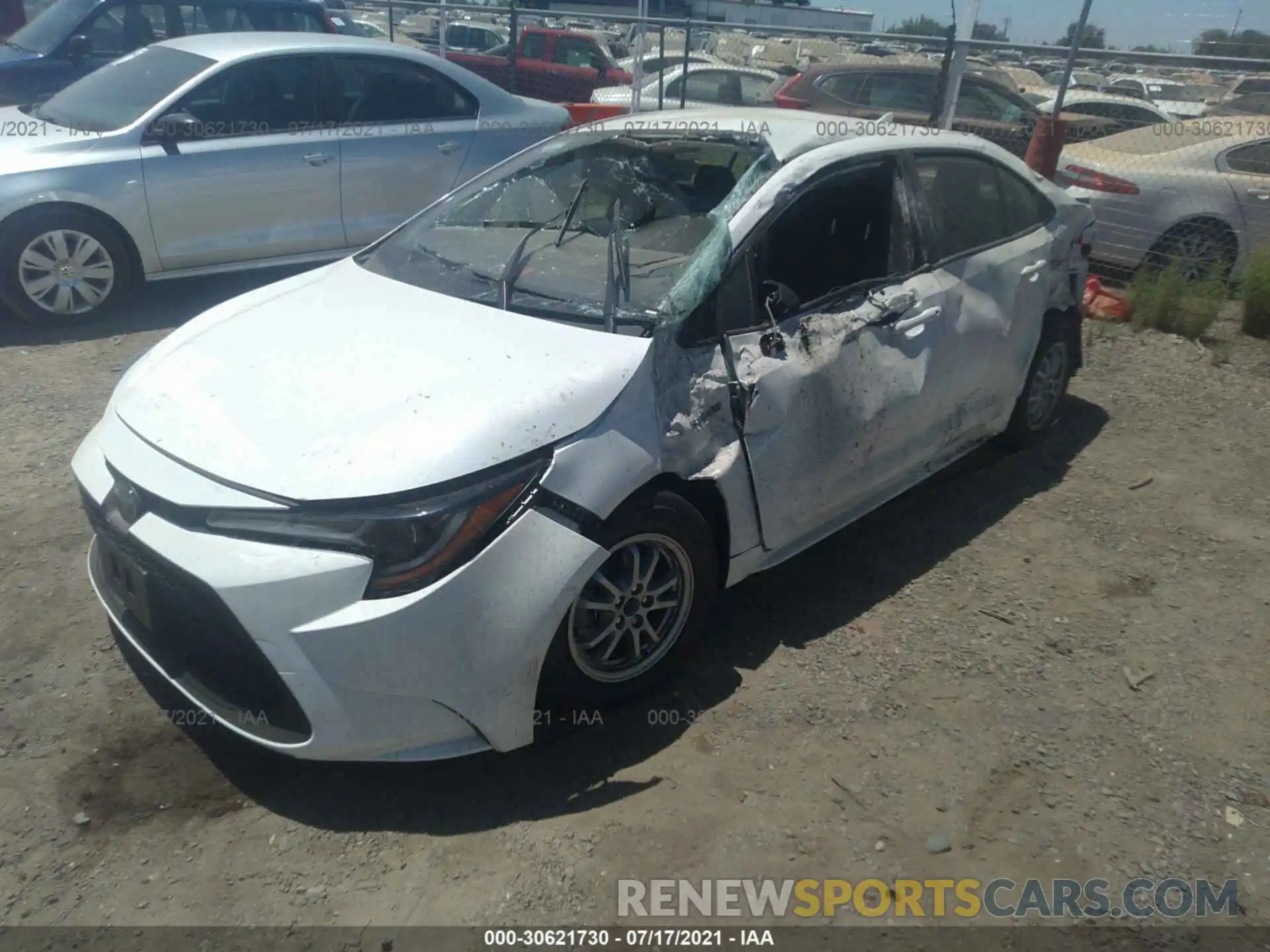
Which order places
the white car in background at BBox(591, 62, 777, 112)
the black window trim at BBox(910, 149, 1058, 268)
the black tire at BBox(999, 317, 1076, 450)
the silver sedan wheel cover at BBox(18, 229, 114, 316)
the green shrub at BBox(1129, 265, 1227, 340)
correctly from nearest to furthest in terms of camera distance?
the black window trim at BBox(910, 149, 1058, 268)
the black tire at BBox(999, 317, 1076, 450)
the silver sedan wheel cover at BBox(18, 229, 114, 316)
the green shrub at BBox(1129, 265, 1227, 340)
the white car in background at BBox(591, 62, 777, 112)

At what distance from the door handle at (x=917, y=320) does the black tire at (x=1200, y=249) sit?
4712 millimetres

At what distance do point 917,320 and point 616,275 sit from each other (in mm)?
1286

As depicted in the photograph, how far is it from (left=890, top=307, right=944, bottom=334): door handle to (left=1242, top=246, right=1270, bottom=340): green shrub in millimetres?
4313

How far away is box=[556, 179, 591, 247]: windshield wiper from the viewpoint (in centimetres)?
365

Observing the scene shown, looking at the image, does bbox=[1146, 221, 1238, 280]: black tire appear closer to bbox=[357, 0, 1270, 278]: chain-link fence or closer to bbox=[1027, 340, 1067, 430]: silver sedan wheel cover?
bbox=[357, 0, 1270, 278]: chain-link fence

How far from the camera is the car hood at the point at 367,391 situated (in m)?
2.53

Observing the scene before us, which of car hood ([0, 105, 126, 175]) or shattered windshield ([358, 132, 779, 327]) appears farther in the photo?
car hood ([0, 105, 126, 175])

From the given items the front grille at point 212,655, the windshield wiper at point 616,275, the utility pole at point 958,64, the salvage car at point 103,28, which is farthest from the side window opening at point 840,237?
the salvage car at point 103,28

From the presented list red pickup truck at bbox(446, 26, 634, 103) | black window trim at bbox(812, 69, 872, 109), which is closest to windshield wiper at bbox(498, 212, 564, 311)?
black window trim at bbox(812, 69, 872, 109)

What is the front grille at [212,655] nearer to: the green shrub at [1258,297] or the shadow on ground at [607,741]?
the shadow on ground at [607,741]

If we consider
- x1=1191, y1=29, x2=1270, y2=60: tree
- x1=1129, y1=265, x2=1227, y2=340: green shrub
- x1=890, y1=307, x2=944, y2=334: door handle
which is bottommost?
x1=1129, y1=265, x2=1227, y2=340: green shrub

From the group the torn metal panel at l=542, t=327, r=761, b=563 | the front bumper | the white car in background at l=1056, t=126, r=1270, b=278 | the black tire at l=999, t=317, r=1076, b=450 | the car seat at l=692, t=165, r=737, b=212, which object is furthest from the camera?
the white car in background at l=1056, t=126, r=1270, b=278

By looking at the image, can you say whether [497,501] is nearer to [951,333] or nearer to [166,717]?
[166,717]

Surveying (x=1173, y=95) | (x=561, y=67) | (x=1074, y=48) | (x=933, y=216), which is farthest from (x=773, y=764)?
(x=561, y=67)
